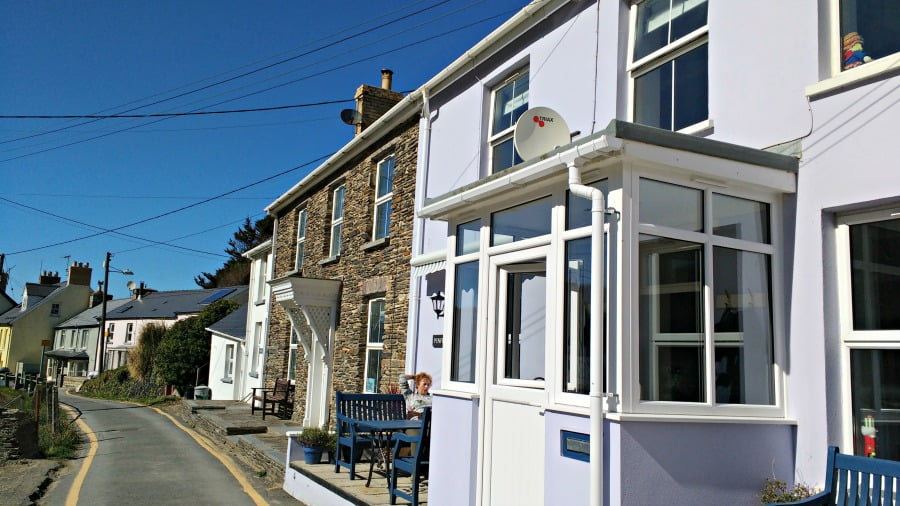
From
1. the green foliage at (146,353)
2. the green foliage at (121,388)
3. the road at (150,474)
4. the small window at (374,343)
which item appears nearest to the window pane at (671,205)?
the road at (150,474)

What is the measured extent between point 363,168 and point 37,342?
56.4 meters

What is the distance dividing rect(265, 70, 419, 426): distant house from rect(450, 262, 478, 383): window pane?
4.79m

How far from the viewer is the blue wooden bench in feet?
13.6

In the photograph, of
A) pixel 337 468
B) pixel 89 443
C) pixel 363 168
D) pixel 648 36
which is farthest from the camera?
pixel 89 443

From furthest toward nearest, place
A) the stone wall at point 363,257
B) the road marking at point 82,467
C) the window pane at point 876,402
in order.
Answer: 1. the stone wall at point 363,257
2. the road marking at point 82,467
3. the window pane at point 876,402

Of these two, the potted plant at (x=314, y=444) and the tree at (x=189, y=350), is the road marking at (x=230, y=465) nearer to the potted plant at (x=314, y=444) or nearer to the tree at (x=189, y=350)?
the potted plant at (x=314, y=444)

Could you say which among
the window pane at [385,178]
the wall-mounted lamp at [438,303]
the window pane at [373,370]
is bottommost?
the window pane at [373,370]

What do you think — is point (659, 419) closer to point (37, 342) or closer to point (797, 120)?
point (797, 120)

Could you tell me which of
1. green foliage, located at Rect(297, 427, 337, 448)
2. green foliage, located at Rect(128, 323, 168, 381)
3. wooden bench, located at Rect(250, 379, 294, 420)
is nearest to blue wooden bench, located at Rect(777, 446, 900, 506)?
green foliage, located at Rect(297, 427, 337, 448)

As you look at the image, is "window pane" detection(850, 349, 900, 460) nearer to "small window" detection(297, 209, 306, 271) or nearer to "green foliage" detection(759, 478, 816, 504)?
"green foliage" detection(759, 478, 816, 504)

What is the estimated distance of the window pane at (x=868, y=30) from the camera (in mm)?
4902

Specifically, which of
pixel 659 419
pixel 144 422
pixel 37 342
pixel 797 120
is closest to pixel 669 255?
pixel 659 419

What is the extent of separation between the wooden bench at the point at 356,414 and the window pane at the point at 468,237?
117 inches

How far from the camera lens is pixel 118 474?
1186 cm
